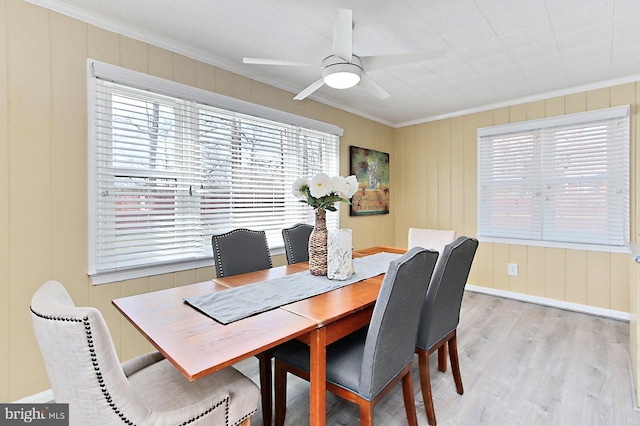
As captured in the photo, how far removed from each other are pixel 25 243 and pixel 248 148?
1682mm

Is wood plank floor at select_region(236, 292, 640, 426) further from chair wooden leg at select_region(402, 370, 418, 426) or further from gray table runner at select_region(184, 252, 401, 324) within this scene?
gray table runner at select_region(184, 252, 401, 324)

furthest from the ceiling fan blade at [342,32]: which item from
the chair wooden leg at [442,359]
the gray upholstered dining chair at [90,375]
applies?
the chair wooden leg at [442,359]

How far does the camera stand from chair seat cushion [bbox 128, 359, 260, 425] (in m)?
1.11

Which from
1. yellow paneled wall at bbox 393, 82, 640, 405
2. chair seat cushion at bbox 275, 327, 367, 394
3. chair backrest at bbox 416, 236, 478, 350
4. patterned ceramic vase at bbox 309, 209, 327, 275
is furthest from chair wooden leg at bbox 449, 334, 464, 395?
yellow paneled wall at bbox 393, 82, 640, 405

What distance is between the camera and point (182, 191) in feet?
7.89

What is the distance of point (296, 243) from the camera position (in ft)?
8.11

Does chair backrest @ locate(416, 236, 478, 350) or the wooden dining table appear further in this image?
chair backrest @ locate(416, 236, 478, 350)

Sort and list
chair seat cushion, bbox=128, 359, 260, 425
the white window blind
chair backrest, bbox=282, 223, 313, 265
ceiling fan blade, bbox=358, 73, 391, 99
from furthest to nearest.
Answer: the white window blind
chair backrest, bbox=282, 223, 313, 265
ceiling fan blade, bbox=358, 73, 391, 99
chair seat cushion, bbox=128, 359, 260, 425

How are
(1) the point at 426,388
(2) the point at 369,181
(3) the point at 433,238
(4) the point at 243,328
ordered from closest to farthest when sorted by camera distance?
(4) the point at 243,328 < (1) the point at 426,388 < (3) the point at 433,238 < (2) the point at 369,181

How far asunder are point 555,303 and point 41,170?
15.6 feet

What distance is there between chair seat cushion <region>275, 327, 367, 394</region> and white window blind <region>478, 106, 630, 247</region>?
2.99m

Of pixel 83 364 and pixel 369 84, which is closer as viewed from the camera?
pixel 83 364

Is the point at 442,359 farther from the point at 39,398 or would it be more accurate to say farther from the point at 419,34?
the point at 39,398

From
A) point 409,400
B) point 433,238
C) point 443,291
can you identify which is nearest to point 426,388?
point 409,400
